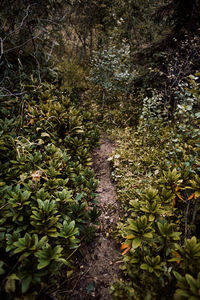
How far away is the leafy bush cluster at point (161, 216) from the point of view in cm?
156

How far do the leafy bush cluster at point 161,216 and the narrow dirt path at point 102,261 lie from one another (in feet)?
0.66

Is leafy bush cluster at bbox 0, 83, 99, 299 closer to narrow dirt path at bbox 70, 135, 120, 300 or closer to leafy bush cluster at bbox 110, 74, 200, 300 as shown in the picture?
narrow dirt path at bbox 70, 135, 120, 300

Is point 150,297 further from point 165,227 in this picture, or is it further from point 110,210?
point 110,210

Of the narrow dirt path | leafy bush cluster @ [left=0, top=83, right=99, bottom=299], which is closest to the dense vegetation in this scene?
leafy bush cluster @ [left=0, top=83, right=99, bottom=299]

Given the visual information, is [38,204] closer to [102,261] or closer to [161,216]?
[102,261]

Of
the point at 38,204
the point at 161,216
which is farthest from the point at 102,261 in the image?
the point at 38,204

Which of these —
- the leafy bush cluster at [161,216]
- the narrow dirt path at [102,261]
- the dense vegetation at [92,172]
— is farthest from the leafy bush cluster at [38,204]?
the leafy bush cluster at [161,216]

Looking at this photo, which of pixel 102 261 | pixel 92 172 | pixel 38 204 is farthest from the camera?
pixel 92 172

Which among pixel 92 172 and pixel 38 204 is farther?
pixel 92 172

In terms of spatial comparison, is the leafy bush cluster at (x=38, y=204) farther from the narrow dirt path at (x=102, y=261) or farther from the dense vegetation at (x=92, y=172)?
the narrow dirt path at (x=102, y=261)

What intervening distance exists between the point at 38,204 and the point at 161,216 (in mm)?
1872

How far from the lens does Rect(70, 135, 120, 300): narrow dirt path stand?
6.72 ft

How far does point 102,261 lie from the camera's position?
7.84 feet

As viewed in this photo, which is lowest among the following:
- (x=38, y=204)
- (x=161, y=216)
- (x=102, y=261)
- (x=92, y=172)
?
(x=102, y=261)
